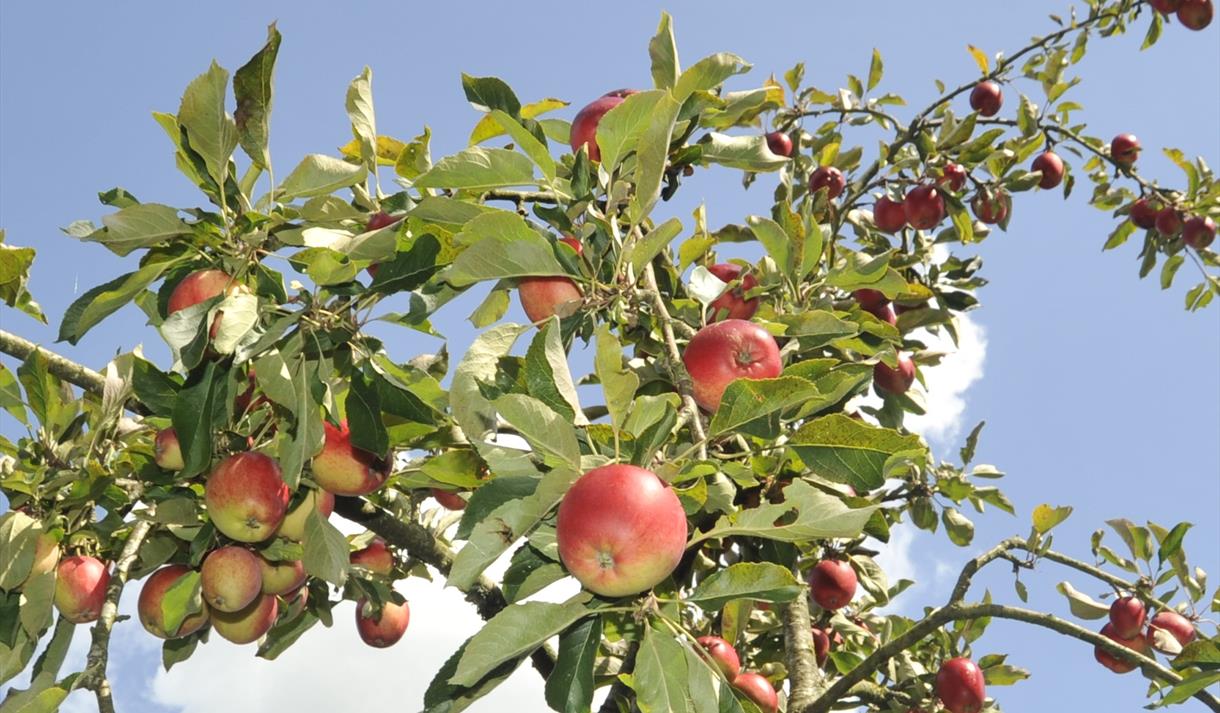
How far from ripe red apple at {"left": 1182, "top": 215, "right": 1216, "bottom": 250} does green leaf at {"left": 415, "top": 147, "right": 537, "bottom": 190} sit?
4697mm

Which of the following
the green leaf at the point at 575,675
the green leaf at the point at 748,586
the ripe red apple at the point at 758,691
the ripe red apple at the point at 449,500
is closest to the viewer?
the green leaf at the point at 748,586

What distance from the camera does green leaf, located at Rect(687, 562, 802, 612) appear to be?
1.69 meters

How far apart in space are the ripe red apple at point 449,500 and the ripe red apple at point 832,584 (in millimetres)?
1238

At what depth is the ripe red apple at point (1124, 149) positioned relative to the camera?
5.57 meters

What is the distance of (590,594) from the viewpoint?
1801mm

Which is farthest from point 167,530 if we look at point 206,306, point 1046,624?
point 1046,624

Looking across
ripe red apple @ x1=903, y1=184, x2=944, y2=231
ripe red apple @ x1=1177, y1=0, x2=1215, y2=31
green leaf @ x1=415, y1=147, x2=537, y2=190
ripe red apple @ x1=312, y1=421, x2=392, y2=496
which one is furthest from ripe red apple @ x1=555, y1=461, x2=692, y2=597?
ripe red apple @ x1=1177, y1=0, x2=1215, y2=31

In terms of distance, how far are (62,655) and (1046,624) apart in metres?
2.52

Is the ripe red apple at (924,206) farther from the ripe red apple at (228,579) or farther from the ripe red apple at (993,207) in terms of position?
the ripe red apple at (228,579)

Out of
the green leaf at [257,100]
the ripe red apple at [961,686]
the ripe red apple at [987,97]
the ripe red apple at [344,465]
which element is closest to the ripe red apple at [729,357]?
the ripe red apple at [344,465]

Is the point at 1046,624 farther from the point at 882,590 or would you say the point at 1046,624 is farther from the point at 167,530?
the point at 167,530

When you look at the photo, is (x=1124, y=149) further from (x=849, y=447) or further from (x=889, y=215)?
(x=849, y=447)

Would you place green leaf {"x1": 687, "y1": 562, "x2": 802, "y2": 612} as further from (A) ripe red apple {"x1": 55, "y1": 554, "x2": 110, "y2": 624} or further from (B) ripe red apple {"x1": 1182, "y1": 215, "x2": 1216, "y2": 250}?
(B) ripe red apple {"x1": 1182, "y1": 215, "x2": 1216, "y2": 250}

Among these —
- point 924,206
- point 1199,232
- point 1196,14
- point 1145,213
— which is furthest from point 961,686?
point 1196,14
